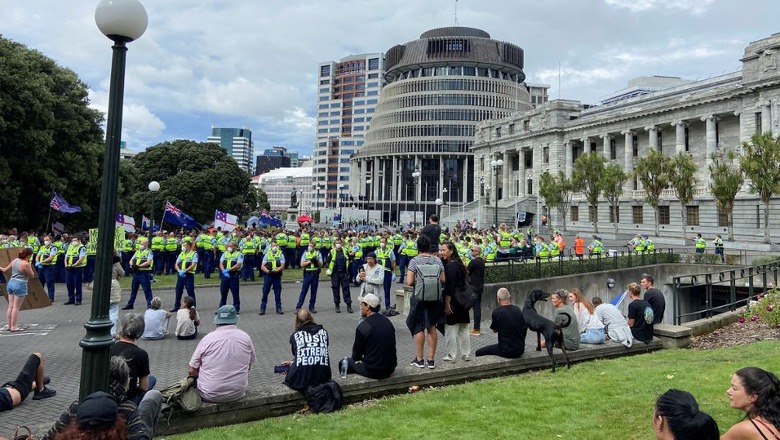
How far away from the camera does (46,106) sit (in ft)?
87.5

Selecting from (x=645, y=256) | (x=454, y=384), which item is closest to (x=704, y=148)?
(x=645, y=256)

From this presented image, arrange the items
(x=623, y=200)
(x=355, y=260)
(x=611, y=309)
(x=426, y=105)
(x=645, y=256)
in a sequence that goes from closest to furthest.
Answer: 1. (x=611, y=309)
2. (x=355, y=260)
3. (x=645, y=256)
4. (x=623, y=200)
5. (x=426, y=105)

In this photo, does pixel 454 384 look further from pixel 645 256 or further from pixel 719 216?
pixel 719 216

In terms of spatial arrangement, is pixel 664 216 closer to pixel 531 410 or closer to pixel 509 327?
pixel 509 327

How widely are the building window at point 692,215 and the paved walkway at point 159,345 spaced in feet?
147

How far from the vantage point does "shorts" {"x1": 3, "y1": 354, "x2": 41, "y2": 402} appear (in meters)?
6.70

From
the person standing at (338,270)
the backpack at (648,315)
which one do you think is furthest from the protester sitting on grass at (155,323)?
the backpack at (648,315)

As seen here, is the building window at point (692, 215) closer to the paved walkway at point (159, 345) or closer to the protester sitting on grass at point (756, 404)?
the paved walkway at point (159, 345)

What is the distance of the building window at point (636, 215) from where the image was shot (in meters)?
56.8

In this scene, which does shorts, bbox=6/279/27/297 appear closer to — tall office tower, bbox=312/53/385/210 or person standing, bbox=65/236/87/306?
person standing, bbox=65/236/87/306

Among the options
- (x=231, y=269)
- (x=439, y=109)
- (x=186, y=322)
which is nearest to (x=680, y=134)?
(x=231, y=269)

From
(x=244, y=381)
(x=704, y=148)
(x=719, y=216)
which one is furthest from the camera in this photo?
(x=704, y=148)

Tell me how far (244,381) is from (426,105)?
106 meters

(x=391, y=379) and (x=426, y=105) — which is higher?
(x=426, y=105)
